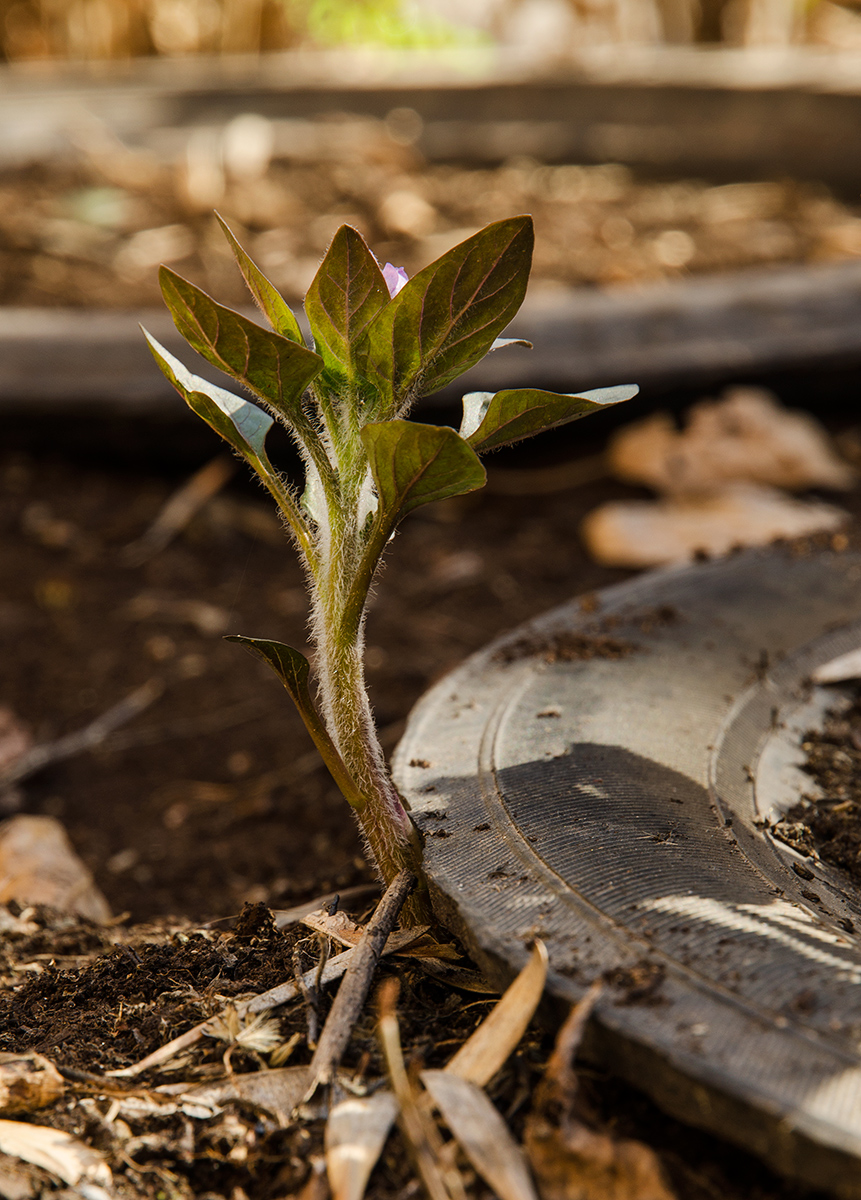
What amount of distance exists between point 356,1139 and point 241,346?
1.81 ft

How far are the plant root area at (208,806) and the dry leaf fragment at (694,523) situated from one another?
7cm

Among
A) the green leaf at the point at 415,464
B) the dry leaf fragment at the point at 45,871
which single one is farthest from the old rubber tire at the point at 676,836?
the dry leaf fragment at the point at 45,871

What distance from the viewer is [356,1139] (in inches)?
26.1

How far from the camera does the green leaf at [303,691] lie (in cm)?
80

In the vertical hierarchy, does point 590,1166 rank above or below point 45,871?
above

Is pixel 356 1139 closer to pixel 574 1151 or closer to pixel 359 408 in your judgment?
pixel 574 1151

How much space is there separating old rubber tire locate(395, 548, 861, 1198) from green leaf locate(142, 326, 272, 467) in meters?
0.34

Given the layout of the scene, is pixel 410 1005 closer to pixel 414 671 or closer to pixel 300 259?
pixel 414 671

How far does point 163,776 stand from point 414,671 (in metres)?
0.46

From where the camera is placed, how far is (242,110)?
4.00 m

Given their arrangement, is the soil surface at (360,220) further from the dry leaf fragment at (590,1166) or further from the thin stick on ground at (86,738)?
the dry leaf fragment at (590,1166)

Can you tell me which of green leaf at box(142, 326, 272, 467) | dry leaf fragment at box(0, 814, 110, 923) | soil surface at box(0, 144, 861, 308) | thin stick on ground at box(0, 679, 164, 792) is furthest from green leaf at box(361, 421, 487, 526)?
soil surface at box(0, 144, 861, 308)

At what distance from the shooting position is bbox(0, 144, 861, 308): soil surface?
269 centimetres

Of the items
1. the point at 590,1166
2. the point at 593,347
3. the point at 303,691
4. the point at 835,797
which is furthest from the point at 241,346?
the point at 593,347
